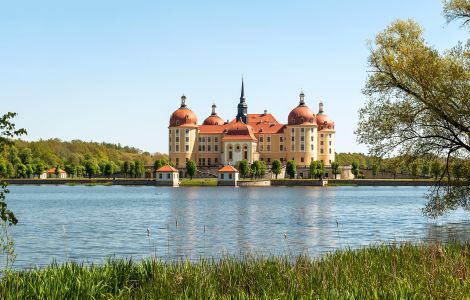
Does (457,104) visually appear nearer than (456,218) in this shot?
Yes

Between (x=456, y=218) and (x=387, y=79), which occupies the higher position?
(x=387, y=79)

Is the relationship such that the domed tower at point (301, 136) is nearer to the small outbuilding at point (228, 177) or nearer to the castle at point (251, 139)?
the castle at point (251, 139)

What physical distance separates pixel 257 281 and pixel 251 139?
12424cm

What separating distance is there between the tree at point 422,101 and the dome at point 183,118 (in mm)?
121685

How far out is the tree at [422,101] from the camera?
2161cm

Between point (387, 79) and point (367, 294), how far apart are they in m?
13.8

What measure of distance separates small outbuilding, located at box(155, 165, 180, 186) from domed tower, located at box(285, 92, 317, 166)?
32226mm

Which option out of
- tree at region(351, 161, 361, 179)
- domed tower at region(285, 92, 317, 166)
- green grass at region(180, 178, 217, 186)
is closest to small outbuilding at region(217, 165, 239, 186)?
green grass at region(180, 178, 217, 186)

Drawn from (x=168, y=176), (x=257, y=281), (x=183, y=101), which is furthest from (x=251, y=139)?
(x=257, y=281)

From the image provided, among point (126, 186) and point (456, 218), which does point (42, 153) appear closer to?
point (126, 186)

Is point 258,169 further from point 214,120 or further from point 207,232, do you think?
point 207,232

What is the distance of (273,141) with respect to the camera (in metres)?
146

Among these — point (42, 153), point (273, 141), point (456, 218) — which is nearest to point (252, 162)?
point (273, 141)

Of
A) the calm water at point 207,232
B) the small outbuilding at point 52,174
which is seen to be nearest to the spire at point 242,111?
the small outbuilding at point 52,174
